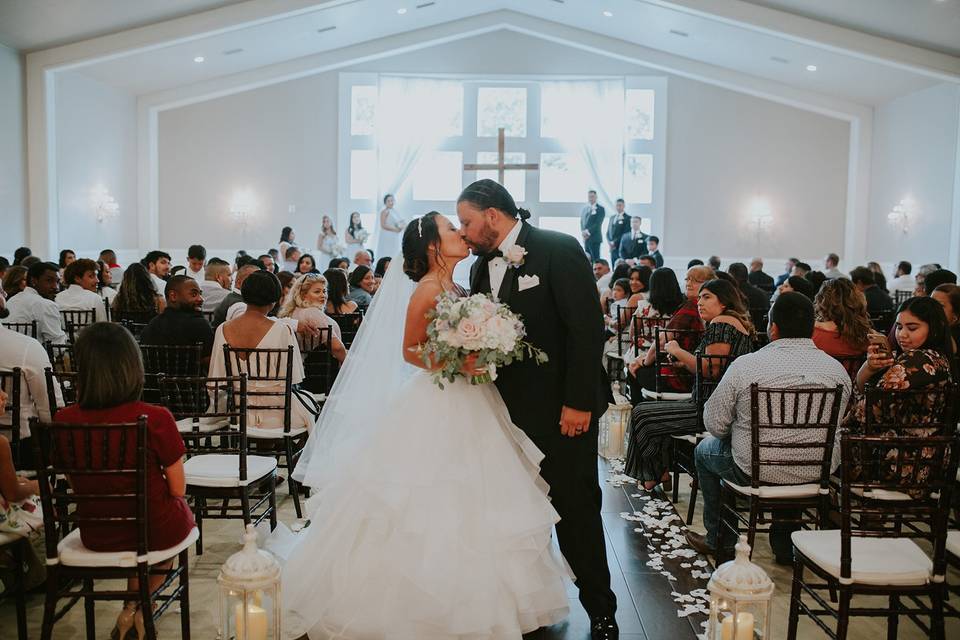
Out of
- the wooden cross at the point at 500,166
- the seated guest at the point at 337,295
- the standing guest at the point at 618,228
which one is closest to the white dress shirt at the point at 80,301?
the seated guest at the point at 337,295

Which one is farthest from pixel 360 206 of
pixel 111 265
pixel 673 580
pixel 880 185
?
pixel 673 580

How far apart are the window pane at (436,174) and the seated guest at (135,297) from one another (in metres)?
10.6

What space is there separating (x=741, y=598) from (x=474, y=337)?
1.18 meters

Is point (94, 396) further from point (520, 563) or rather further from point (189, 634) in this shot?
point (520, 563)

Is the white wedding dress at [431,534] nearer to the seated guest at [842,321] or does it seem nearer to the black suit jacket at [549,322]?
the black suit jacket at [549,322]

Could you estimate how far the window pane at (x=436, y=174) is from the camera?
1667 cm

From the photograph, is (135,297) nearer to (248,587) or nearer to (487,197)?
(487,197)

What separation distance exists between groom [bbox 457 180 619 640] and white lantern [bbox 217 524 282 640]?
1061 millimetres

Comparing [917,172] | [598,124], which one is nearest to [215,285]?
[598,124]

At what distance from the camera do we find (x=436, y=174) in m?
16.7

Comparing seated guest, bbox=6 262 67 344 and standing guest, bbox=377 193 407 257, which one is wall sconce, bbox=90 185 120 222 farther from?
seated guest, bbox=6 262 67 344

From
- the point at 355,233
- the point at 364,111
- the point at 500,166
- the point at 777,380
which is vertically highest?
the point at 364,111

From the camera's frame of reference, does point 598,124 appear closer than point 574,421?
No

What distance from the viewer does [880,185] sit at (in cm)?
1535
